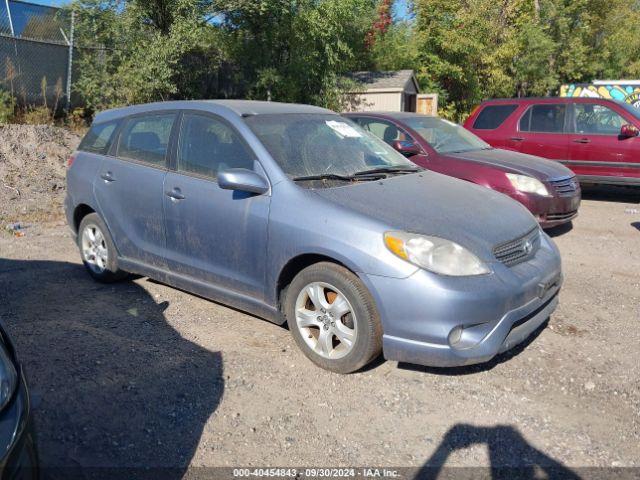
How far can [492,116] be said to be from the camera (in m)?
10.4

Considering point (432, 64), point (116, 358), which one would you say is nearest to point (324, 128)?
point (116, 358)

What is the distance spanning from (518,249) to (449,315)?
2.88 feet

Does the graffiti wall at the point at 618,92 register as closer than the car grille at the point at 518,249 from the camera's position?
No

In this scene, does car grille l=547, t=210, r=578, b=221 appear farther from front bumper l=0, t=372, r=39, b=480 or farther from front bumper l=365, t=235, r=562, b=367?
front bumper l=0, t=372, r=39, b=480

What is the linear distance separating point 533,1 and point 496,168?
78.2 feet

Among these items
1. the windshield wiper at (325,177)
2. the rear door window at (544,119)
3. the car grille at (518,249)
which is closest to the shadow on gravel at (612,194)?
the rear door window at (544,119)

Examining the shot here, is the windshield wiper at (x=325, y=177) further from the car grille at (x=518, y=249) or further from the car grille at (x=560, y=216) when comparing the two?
the car grille at (x=560, y=216)

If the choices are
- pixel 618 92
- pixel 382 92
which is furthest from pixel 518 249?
pixel 618 92

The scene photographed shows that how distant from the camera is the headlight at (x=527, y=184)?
6.85 m

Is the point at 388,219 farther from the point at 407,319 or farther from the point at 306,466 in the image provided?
the point at 306,466

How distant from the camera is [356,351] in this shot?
11.6 ft

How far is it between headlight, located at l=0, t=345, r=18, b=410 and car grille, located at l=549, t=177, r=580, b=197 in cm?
626

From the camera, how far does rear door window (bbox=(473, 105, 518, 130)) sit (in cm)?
1027

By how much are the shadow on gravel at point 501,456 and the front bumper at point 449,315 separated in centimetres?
41
